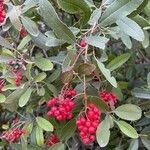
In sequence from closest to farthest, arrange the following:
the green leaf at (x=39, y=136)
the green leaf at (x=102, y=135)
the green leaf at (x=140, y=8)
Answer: the green leaf at (x=102, y=135), the green leaf at (x=140, y=8), the green leaf at (x=39, y=136)

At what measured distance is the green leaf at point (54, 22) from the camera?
135cm

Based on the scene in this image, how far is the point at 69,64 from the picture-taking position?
1.36 m

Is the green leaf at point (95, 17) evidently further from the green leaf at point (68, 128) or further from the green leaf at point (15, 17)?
the green leaf at point (68, 128)

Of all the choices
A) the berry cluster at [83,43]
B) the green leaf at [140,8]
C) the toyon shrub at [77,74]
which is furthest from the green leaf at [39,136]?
the green leaf at [140,8]

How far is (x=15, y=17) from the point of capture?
61.5 inches

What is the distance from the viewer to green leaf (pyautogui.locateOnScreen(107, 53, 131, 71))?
174 cm

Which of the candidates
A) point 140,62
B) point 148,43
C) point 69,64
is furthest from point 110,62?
point 140,62

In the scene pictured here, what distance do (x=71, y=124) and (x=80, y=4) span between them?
0.49 meters

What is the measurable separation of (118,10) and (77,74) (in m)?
0.27

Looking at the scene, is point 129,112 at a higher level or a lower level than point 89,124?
lower

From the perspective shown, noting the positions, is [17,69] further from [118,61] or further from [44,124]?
[118,61]

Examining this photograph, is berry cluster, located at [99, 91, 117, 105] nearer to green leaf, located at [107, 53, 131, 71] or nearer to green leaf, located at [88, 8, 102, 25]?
green leaf, located at [107, 53, 131, 71]

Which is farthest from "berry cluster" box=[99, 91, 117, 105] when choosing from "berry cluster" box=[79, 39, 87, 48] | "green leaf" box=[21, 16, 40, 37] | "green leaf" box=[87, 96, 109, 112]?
"green leaf" box=[21, 16, 40, 37]

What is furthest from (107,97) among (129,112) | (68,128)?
(68,128)
